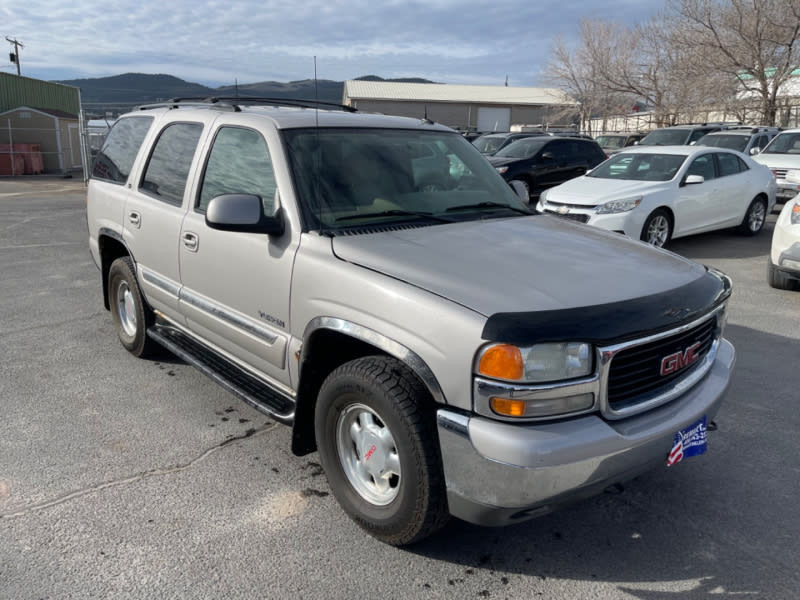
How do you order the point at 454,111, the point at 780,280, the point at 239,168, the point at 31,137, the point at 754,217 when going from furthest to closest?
the point at 454,111 < the point at 31,137 < the point at 754,217 < the point at 780,280 < the point at 239,168

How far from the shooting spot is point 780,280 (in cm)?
737

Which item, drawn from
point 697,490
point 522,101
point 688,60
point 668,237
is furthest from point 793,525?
point 522,101

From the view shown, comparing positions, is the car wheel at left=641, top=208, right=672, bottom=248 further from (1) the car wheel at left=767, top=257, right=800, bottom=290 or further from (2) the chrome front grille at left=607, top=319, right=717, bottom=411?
(2) the chrome front grille at left=607, top=319, right=717, bottom=411

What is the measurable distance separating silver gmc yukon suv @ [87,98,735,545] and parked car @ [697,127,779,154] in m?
14.3

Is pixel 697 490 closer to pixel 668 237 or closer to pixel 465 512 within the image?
pixel 465 512

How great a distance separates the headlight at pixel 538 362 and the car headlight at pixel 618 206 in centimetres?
685

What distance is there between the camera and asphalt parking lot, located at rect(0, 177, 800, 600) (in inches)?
104

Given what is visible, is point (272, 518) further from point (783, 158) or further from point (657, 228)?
point (783, 158)

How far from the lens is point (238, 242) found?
348cm

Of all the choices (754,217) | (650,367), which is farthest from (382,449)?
(754,217)

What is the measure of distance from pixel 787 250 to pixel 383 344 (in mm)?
6075

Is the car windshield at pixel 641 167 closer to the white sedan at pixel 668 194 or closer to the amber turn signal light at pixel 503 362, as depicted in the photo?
the white sedan at pixel 668 194

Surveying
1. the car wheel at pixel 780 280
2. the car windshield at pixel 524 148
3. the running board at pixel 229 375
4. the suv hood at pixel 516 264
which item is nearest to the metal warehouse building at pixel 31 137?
the car windshield at pixel 524 148

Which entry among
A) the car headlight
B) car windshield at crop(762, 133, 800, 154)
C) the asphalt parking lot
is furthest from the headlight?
car windshield at crop(762, 133, 800, 154)
